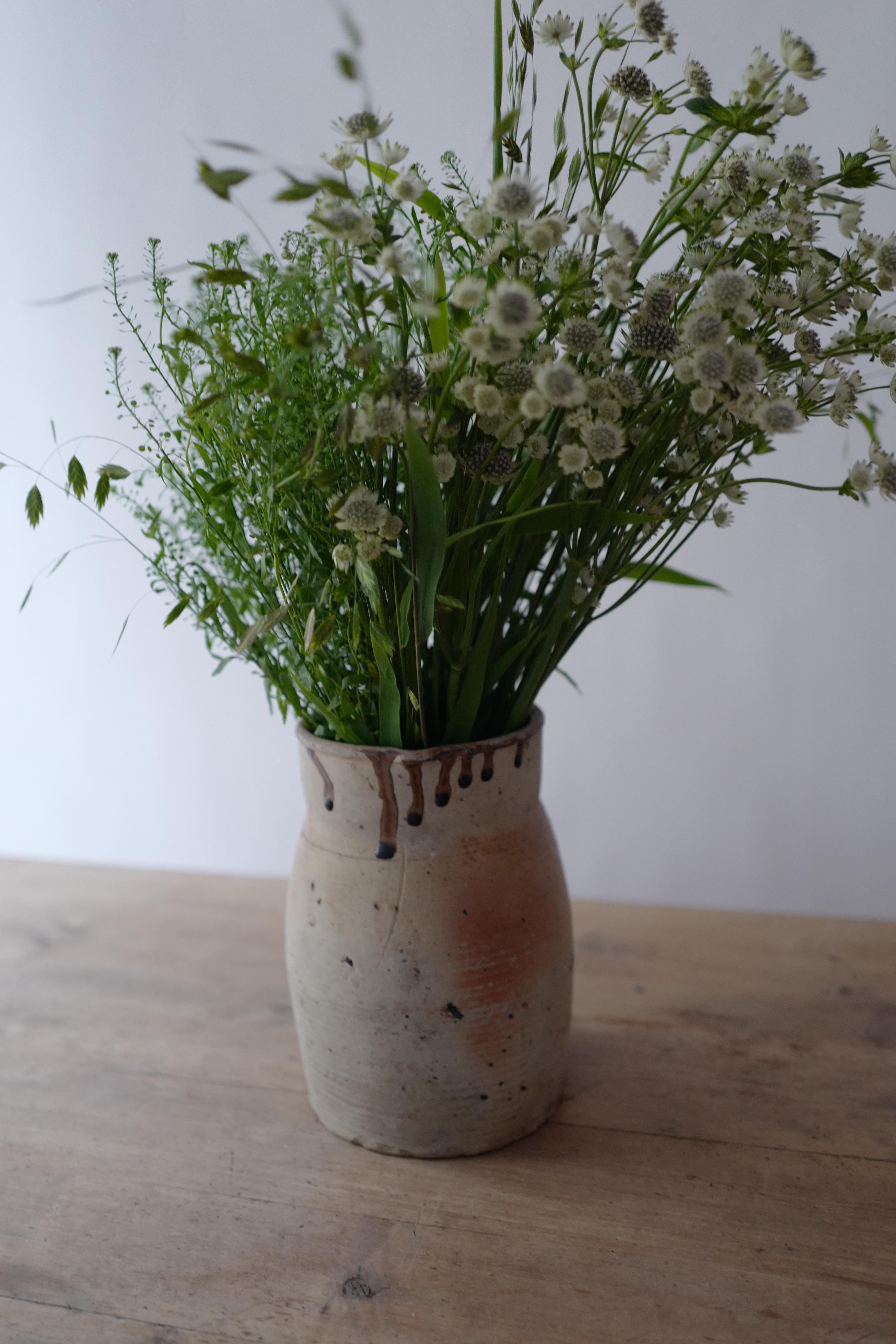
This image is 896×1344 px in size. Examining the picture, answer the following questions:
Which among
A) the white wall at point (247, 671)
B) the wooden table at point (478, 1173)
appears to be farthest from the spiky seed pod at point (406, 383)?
the white wall at point (247, 671)

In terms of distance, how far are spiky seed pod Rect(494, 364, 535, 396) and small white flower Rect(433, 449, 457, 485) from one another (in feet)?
0.13

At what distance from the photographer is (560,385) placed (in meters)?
0.39

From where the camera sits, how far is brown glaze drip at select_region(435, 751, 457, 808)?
0.52 metres

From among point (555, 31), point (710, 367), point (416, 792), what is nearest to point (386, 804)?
point (416, 792)

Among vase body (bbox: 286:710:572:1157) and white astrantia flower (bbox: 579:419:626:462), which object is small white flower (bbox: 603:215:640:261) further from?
vase body (bbox: 286:710:572:1157)

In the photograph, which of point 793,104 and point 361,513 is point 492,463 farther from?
→ point 793,104

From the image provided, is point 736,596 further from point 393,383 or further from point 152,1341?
point 152,1341

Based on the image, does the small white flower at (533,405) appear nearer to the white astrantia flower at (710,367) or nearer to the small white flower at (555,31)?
the white astrantia flower at (710,367)

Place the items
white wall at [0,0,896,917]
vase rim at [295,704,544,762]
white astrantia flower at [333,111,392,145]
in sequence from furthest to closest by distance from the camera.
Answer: white wall at [0,0,896,917]
vase rim at [295,704,544,762]
white astrantia flower at [333,111,392,145]

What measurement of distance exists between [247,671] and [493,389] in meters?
0.77

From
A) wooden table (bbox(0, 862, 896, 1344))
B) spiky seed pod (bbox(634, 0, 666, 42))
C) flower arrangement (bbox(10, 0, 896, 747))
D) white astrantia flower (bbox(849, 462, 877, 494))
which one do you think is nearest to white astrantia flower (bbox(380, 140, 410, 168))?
flower arrangement (bbox(10, 0, 896, 747))

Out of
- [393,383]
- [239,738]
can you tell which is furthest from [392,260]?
[239,738]

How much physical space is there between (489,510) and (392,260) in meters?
0.15

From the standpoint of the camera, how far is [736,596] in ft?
3.39
